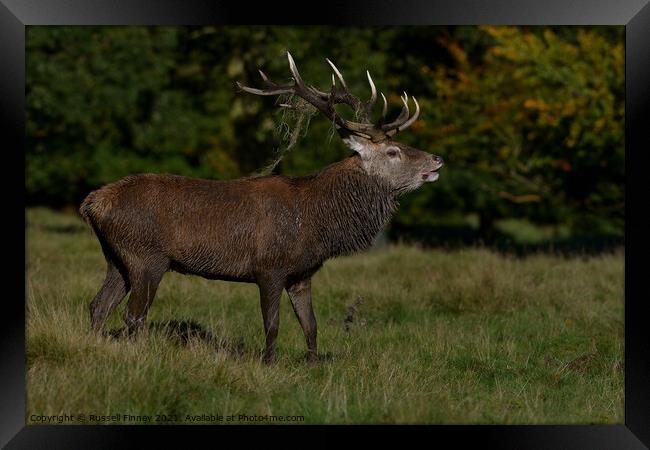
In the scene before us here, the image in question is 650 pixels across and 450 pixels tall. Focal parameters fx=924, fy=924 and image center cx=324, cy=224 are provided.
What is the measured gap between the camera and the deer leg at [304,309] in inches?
330

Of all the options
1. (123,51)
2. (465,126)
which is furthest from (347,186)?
(123,51)

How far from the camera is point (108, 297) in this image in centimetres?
827

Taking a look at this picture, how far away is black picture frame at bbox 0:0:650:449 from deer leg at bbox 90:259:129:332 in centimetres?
171

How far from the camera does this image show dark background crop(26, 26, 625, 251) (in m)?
18.5

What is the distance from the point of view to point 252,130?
19891 mm

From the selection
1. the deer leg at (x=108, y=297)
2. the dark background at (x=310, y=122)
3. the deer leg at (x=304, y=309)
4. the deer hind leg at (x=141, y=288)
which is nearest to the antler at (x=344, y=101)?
the deer leg at (x=304, y=309)

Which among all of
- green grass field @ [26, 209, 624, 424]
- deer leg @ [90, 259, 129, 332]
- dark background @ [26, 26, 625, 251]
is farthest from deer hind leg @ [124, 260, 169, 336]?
dark background @ [26, 26, 625, 251]

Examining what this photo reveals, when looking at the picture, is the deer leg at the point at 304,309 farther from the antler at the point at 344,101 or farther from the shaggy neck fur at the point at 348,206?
the antler at the point at 344,101

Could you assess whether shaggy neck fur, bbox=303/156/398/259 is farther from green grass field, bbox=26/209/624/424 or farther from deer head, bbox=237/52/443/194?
green grass field, bbox=26/209/624/424

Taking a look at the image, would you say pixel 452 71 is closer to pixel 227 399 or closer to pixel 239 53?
pixel 239 53

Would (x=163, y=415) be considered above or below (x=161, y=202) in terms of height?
below

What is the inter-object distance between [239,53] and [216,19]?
13.3m

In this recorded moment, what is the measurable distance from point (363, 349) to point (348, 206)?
141 centimetres

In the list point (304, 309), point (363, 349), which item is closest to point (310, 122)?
point (363, 349)
